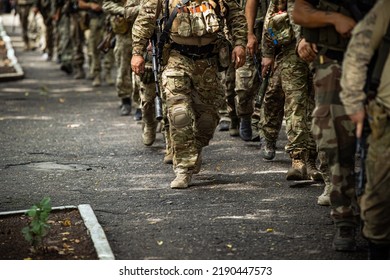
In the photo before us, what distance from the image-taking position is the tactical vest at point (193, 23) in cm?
892

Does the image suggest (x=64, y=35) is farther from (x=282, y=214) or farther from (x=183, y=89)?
(x=282, y=214)

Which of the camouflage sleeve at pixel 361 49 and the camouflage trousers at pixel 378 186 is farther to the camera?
the camouflage trousers at pixel 378 186

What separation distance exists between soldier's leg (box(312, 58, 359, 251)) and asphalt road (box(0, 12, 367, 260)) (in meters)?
0.18

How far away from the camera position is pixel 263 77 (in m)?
9.91

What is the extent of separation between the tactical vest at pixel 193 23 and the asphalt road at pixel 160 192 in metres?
1.42

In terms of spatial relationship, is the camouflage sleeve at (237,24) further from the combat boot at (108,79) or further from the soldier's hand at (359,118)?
the combat boot at (108,79)

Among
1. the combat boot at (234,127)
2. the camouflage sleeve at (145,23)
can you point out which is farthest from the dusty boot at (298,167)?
the combat boot at (234,127)

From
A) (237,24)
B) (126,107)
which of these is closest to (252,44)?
(237,24)

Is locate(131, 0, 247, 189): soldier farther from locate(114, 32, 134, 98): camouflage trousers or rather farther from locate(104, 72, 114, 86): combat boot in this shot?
locate(104, 72, 114, 86): combat boot

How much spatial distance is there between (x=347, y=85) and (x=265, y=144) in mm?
4671

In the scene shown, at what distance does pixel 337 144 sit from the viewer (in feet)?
22.3

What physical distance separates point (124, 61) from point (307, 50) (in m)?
7.27

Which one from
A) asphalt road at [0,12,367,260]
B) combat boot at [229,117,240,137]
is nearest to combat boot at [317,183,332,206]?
asphalt road at [0,12,367,260]
